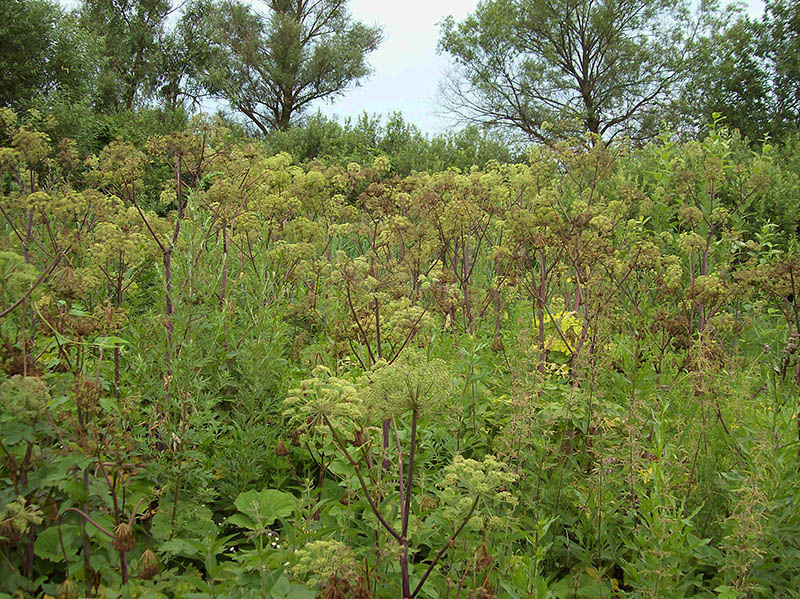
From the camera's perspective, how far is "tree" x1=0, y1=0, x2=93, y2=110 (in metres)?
16.4

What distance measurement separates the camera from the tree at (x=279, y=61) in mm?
33844

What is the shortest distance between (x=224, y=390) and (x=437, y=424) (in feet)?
4.37

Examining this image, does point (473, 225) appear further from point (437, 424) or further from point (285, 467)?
point (285, 467)

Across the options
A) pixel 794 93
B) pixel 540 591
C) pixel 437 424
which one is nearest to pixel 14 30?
pixel 437 424

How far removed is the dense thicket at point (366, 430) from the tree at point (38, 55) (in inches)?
584

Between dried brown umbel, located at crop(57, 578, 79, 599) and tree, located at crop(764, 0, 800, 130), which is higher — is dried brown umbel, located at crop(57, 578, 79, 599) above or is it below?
below

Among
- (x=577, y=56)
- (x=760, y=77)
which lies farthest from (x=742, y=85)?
(x=577, y=56)

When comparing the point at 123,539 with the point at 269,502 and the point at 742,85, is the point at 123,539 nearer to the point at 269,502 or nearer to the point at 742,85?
the point at 269,502

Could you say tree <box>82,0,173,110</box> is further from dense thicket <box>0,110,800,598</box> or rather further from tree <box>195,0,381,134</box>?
dense thicket <box>0,110,800,598</box>

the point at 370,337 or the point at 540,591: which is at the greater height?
the point at 370,337

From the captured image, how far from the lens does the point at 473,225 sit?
16.8ft

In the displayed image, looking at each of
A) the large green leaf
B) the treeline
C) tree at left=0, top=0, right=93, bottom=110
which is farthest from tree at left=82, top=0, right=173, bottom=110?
the large green leaf

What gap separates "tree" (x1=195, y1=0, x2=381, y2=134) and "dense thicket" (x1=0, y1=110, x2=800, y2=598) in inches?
1229

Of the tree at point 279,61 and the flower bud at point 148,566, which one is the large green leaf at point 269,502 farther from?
the tree at point 279,61
